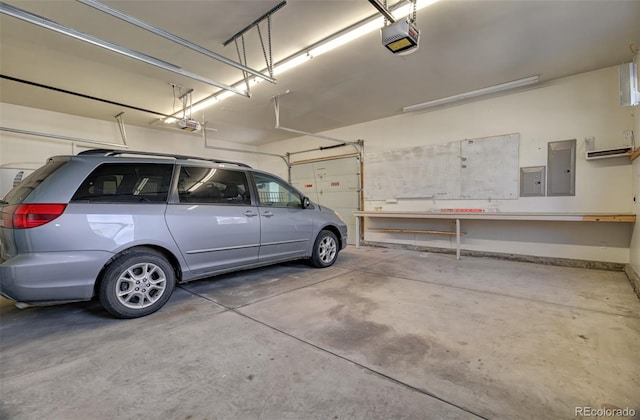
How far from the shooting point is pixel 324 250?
4.25 meters

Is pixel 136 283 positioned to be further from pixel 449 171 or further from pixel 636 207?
pixel 636 207

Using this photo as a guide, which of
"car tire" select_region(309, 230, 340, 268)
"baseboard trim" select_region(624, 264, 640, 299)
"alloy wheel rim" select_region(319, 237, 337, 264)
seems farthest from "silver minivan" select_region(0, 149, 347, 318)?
"baseboard trim" select_region(624, 264, 640, 299)

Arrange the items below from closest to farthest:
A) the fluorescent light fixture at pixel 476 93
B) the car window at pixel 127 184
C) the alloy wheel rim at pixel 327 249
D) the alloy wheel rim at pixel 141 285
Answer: the car window at pixel 127 184 → the alloy wheel rim at pixel 141 285 → the fluorescent light fixture at pixel 476 93 → the alloy wheel rim at pixel 327 249

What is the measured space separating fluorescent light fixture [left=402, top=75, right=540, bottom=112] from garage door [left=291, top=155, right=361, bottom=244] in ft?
6.09

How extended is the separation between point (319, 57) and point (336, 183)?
3.91 metres

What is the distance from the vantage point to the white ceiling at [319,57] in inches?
103

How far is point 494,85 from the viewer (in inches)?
171

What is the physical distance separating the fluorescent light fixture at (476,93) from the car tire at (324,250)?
3067 mm

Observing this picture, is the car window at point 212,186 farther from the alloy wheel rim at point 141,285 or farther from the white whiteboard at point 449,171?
the white whiteboard at point 449,171

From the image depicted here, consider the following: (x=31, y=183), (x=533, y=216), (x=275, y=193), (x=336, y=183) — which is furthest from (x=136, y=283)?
(x=336, y=183)

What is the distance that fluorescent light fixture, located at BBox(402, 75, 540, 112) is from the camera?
13.4ft

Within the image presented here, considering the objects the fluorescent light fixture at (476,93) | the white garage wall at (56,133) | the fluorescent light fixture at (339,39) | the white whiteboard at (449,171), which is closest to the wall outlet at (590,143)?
the white whiteboard at (449,171)

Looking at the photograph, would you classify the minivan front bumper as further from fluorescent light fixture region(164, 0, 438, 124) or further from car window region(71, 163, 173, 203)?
fluorescent light fixture region(164, 0, 438, 124)

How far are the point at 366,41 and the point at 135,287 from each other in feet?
11.4
